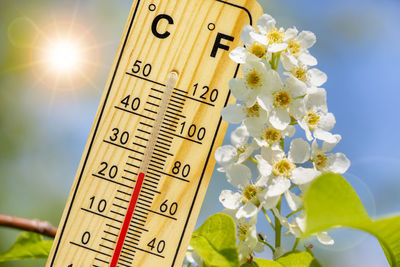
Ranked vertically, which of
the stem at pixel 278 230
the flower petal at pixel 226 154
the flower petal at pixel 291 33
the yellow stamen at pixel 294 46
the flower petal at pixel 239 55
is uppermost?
the flower petal at pixel 291 33

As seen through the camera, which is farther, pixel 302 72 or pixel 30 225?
pixel 30 225

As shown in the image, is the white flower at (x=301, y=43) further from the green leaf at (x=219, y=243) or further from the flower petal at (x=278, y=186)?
the green leaf at (x=219, y=243)

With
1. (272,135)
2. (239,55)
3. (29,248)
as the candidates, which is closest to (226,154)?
(272,135)

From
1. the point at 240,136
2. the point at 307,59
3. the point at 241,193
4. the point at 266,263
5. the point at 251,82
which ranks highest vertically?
the point at 307,59

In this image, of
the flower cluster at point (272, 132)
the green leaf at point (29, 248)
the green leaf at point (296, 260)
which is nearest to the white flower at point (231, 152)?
the flower cluster at point (272, 132)

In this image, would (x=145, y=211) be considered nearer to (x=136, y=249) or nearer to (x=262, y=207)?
(x=136, y=249)

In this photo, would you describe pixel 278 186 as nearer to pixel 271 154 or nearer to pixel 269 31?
pixel 271 154

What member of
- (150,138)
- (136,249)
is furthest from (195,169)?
(136,249)
